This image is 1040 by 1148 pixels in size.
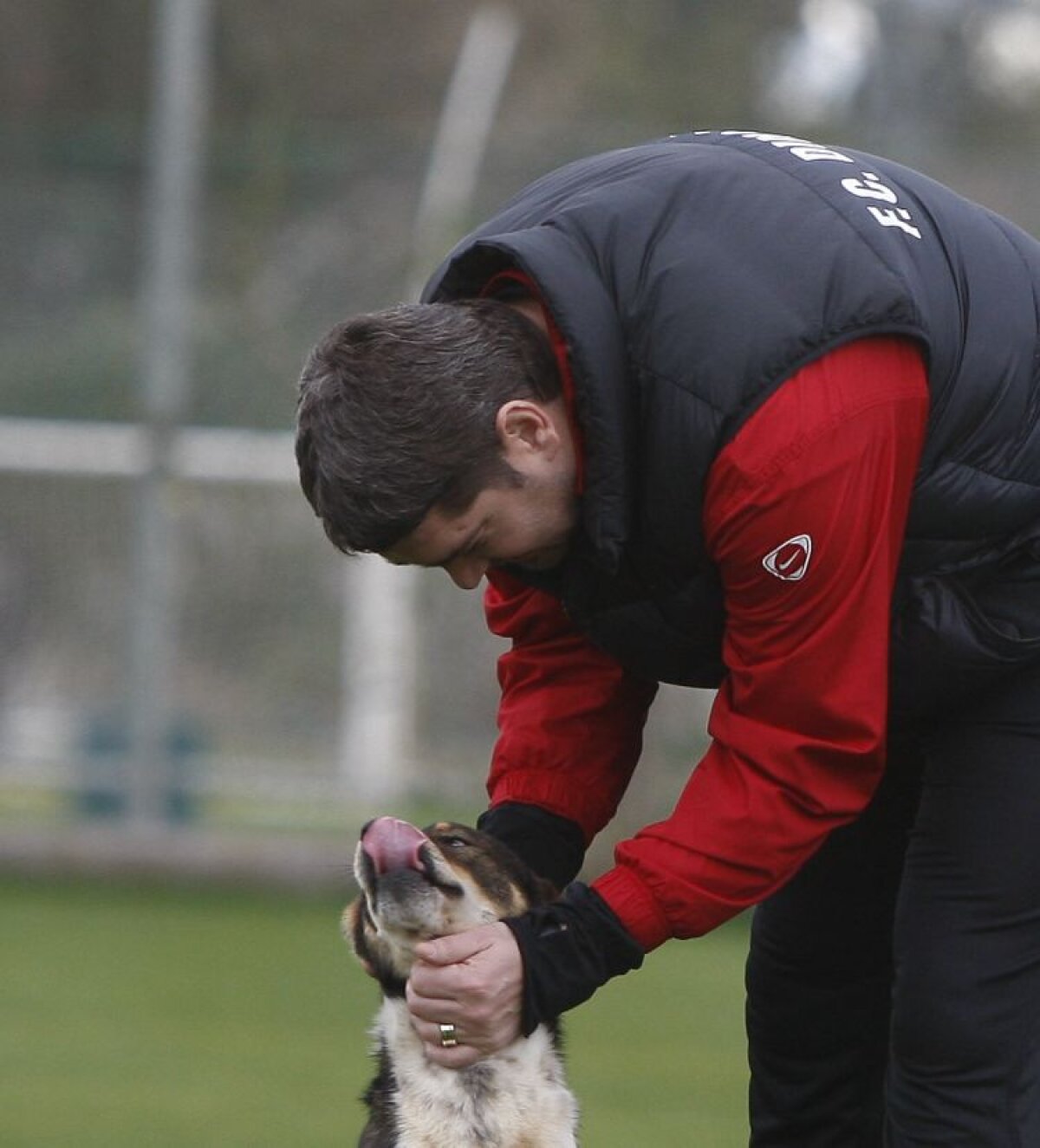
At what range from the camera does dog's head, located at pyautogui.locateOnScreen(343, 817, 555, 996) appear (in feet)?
11.4

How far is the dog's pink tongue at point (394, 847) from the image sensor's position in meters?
3.46

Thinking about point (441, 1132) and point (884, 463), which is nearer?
point (884, 463)

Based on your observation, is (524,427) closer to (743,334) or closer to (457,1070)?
(743,334)

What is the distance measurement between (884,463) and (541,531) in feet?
1.58

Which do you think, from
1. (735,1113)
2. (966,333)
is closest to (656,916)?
(966,333)

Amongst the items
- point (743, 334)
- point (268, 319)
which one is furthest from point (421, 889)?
point (268, 319)

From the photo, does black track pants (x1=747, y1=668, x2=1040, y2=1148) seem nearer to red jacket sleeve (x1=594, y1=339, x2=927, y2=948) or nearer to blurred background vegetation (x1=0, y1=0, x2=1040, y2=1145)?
red jacket sleeve (x1=594, y1=339, x2=927, y2=948)

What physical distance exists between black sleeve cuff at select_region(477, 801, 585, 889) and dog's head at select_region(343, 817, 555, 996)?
5 cm

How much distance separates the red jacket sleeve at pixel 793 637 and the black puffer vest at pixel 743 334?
6cm

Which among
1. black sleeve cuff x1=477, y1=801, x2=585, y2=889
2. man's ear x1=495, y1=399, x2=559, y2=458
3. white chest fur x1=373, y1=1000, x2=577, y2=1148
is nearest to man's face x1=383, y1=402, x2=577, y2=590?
man's ear x1=495, y1=399, x2=559, y2=458

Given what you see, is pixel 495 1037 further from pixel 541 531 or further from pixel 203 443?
pixel 203 443

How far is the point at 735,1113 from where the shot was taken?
18.2ft

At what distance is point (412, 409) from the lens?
9.82ft

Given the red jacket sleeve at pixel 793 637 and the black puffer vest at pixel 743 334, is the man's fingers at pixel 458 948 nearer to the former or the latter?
the red jacket sleeve at pixel 793 637
